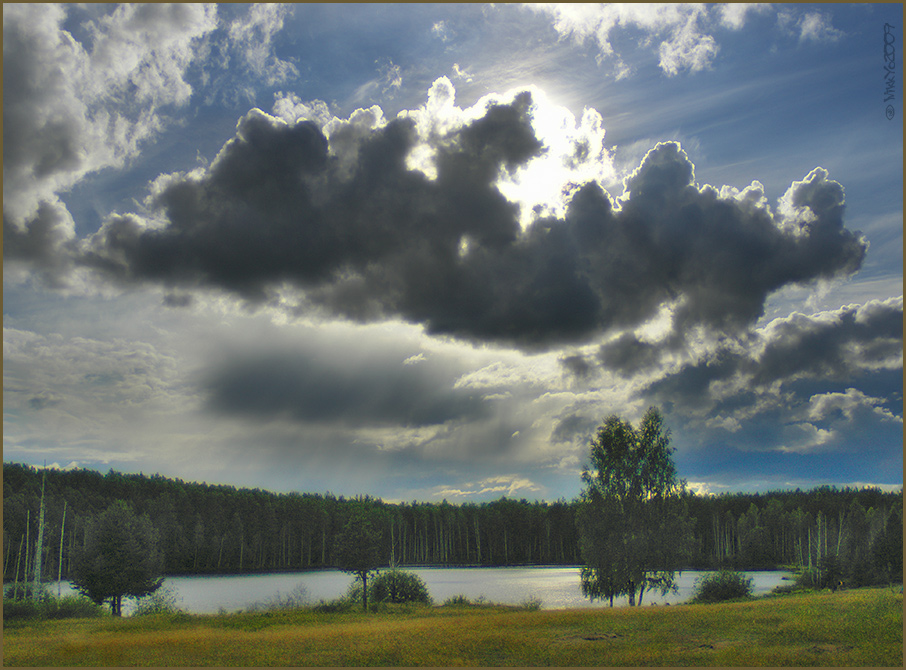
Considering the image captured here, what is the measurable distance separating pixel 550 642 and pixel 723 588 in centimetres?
3299

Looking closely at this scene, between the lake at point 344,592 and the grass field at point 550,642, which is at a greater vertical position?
the grass field at point 550,642

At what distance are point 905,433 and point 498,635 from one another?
56.2ft

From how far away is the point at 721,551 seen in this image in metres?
118

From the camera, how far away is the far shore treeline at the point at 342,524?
90562mm

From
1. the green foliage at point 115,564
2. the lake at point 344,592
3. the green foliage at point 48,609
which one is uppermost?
the green foliage at point 115,564

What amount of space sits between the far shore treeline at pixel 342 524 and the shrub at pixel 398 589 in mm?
33284

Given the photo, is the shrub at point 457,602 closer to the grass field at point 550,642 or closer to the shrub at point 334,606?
the shrub at point 334,606

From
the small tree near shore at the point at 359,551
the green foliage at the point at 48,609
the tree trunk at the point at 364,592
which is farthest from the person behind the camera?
the small tree near shore at the point at 359,551

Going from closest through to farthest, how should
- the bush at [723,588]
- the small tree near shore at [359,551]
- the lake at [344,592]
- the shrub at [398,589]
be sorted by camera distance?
1. the bush at [723,588]
2. the small tree near shore at [359,551]
3. the shrub at [398,589]
4. the lake at [344,592]

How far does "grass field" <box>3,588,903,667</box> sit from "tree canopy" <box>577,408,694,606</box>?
10.7m

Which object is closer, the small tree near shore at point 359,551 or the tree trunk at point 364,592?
the tree trunk at point 364,592

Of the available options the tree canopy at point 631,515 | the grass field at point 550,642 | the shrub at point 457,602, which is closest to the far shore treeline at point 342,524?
the shrub at point 457,602

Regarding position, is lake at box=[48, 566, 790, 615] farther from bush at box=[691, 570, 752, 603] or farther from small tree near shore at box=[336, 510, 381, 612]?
small tree near shore at box=[336, 510, 381, 612]

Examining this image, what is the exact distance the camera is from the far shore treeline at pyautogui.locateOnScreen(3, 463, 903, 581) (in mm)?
90562
